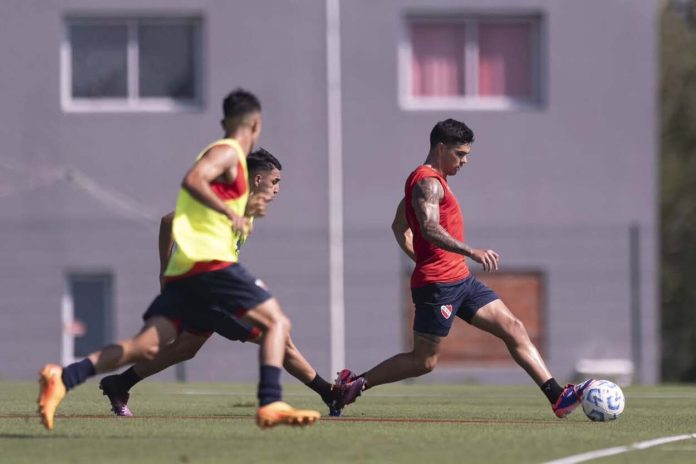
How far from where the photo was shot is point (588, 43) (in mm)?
28516

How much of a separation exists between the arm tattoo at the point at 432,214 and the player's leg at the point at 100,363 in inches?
91.8

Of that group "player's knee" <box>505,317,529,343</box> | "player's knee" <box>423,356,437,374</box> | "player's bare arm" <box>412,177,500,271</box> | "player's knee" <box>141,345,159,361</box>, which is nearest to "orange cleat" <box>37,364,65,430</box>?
"player's knee" <box>141,345,159,361</box>

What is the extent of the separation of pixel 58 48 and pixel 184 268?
19093mm

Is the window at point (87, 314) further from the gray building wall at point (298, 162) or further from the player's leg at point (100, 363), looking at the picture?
the player's leg at point (100, 363)

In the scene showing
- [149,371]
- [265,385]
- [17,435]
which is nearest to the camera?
[265,385]

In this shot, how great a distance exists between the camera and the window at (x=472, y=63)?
94.4ft

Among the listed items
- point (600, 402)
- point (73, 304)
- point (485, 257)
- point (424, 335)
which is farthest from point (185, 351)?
point (73, 304)

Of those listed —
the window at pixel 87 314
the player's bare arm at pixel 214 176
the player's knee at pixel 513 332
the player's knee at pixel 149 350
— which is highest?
the player's bare arm at pixel 214 176

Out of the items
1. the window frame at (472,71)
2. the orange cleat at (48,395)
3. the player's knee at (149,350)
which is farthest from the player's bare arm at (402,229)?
A: the window frame at (472,71)

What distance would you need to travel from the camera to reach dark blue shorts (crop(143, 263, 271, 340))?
9.70m

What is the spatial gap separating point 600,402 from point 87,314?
18193 mm

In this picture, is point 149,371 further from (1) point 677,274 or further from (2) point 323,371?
(1) point 677,274

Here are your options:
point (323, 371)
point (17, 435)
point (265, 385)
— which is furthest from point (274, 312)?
point (323, 371)

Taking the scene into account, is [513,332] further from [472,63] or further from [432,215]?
[472,63]
